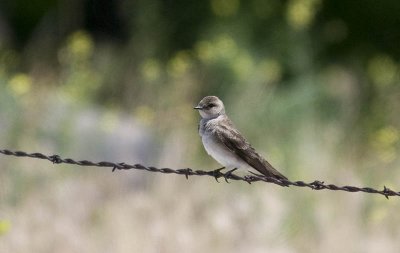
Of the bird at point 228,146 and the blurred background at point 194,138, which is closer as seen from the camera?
the bird at point 228,146

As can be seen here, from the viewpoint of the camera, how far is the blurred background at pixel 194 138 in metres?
10.7

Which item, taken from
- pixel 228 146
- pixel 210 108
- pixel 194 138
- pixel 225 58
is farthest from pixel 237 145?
pixel 225 58

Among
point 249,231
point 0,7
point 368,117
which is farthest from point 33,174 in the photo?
point 0,7

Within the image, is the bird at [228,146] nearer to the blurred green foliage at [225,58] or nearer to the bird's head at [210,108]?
the bird's head at [210,108]

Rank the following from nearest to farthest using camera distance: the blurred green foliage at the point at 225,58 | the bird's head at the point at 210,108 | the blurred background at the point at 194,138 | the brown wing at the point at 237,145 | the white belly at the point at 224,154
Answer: the brown wing at the point at 237,145 → the white belly at the point at 224,154 → the bird's head at the point at 210,108 → the blurred background at the point at 194,138 → the blurred green foliage at the point at 225,58

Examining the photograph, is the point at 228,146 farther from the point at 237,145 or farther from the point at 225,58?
the point at 225,58

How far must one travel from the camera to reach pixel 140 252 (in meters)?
10.1

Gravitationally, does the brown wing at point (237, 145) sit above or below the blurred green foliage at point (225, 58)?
below

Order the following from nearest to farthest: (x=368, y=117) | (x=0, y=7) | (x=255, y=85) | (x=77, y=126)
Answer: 1. (x=77, y=126)
2. (x=255, y=85)
3. (x=368, y=117)
4. (x=0, y=7)

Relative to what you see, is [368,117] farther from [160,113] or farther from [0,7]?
[0,7]

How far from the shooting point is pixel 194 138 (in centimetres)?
1304

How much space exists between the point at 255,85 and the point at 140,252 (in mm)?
4231

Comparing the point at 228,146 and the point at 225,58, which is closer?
the point at 228,146

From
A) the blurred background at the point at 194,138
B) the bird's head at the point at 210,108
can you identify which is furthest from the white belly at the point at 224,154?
the blurred background at the point at 194,138
